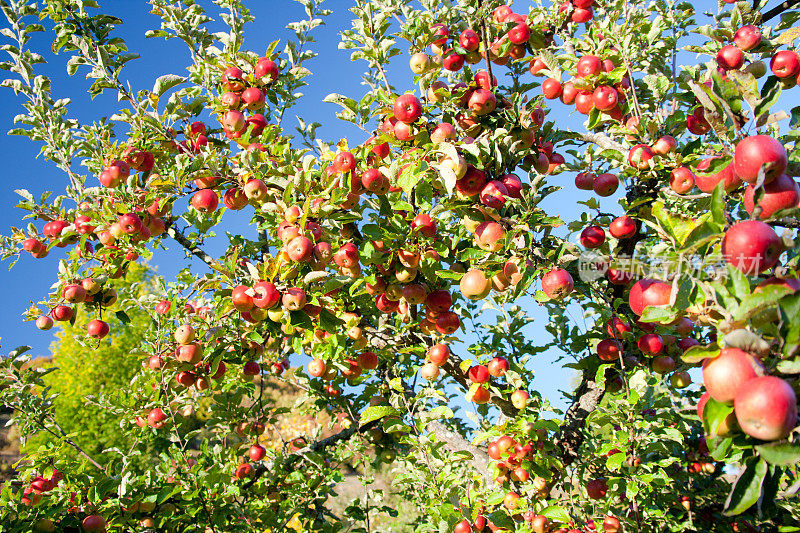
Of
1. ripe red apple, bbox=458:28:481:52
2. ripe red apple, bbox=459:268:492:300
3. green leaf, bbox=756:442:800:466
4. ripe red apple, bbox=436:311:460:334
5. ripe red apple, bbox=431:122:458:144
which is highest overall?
ripe red apple, bbox=458:28:481:52

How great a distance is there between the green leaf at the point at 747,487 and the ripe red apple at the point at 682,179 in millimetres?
1815

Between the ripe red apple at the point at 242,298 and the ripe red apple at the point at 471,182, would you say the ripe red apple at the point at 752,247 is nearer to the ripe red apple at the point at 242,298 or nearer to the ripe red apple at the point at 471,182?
the ripe red apple at the point at 471,182

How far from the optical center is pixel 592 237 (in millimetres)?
2893

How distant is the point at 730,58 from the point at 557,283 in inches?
68.2

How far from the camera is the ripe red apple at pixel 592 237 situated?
2895 millimetres

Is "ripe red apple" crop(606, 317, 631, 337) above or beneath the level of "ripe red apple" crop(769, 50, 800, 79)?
beneath

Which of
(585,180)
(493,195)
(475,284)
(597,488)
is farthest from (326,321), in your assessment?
(597,488)

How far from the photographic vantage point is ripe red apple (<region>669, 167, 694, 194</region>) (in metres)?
2.55

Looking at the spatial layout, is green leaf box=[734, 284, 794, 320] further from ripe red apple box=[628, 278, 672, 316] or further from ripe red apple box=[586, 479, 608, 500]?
ripe red apple box=[586, 479, 608, 500]

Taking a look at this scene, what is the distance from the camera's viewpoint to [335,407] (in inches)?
Result: 172

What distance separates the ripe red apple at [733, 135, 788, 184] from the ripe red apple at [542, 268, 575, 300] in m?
0.95

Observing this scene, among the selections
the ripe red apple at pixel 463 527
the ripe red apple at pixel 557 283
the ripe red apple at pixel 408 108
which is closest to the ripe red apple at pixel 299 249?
the ripe red apple at pixel 408 108

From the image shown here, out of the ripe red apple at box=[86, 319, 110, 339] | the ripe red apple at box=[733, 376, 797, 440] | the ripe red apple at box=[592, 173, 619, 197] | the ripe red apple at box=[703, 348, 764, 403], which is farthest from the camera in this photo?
the ripe red apple at box=[86, 319, 110, 339]

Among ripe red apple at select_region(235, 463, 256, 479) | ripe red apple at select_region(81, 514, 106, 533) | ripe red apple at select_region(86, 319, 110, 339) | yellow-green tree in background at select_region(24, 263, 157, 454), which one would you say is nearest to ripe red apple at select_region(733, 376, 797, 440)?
ripe red apple at select_region(81, 514, 106, 533)
